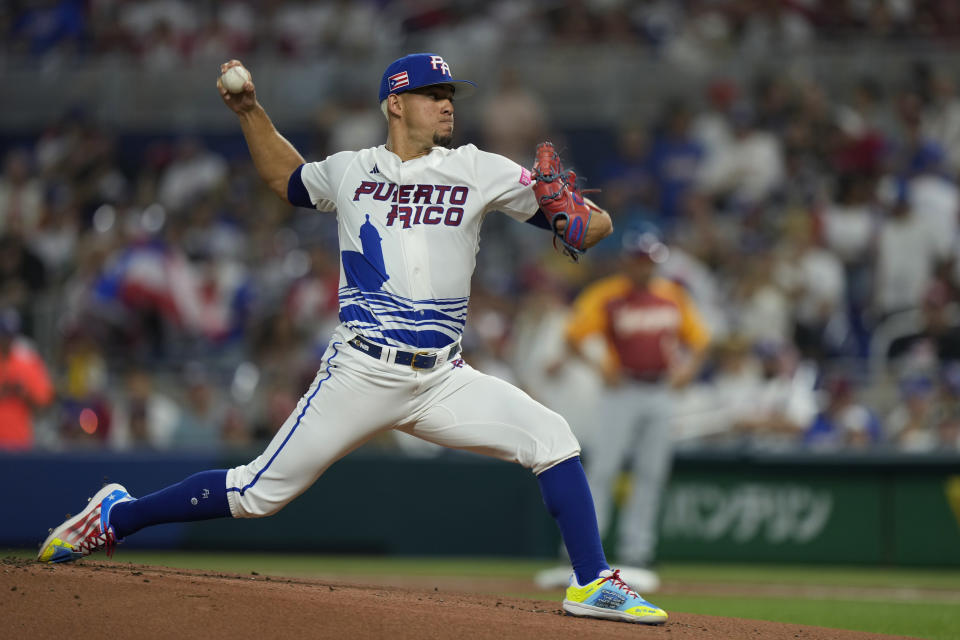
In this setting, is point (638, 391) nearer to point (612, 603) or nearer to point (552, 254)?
point (612, 603)

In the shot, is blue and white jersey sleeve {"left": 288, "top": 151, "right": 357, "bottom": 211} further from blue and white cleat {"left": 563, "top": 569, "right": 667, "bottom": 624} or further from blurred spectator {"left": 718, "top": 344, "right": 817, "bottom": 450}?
blurred spectator {"left": 718, "top": 344, "right": 817, "bottom": 450}

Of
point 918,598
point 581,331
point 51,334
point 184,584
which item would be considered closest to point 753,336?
point 581,331

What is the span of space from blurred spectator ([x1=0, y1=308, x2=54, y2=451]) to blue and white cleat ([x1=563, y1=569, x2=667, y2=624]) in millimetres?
7528

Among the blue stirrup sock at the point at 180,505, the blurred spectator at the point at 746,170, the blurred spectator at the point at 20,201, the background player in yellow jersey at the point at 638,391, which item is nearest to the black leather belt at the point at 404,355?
the blue stirrup sock at the point at 180,505

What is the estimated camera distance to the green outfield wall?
1121 centimetres

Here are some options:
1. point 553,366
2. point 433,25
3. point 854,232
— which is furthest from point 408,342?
point 433,25

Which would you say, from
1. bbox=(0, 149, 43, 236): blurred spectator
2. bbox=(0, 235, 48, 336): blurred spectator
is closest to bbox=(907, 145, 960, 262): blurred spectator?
bbox=(0, 235, 48, 336): blurred spectator

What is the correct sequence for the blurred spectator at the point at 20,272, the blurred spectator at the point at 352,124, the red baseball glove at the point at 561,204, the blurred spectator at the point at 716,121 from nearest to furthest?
the red baseball glove at the point at 561,204, the blurred spectator at the point at 20,272, the blurred spectator at the point at 716,121, the blurred spectator at the point at 352,124

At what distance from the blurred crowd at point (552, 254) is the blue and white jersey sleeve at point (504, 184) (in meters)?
4.34

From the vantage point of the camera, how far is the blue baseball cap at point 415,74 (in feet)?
18.5

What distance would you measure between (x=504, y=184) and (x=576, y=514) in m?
1.40

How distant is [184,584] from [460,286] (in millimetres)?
1656

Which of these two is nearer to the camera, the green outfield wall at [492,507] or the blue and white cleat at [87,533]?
the blue and white cleat at [87,533]

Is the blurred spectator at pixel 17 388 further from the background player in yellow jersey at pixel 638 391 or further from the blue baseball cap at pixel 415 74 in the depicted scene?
the blue baseball cap at pixel 415 74
